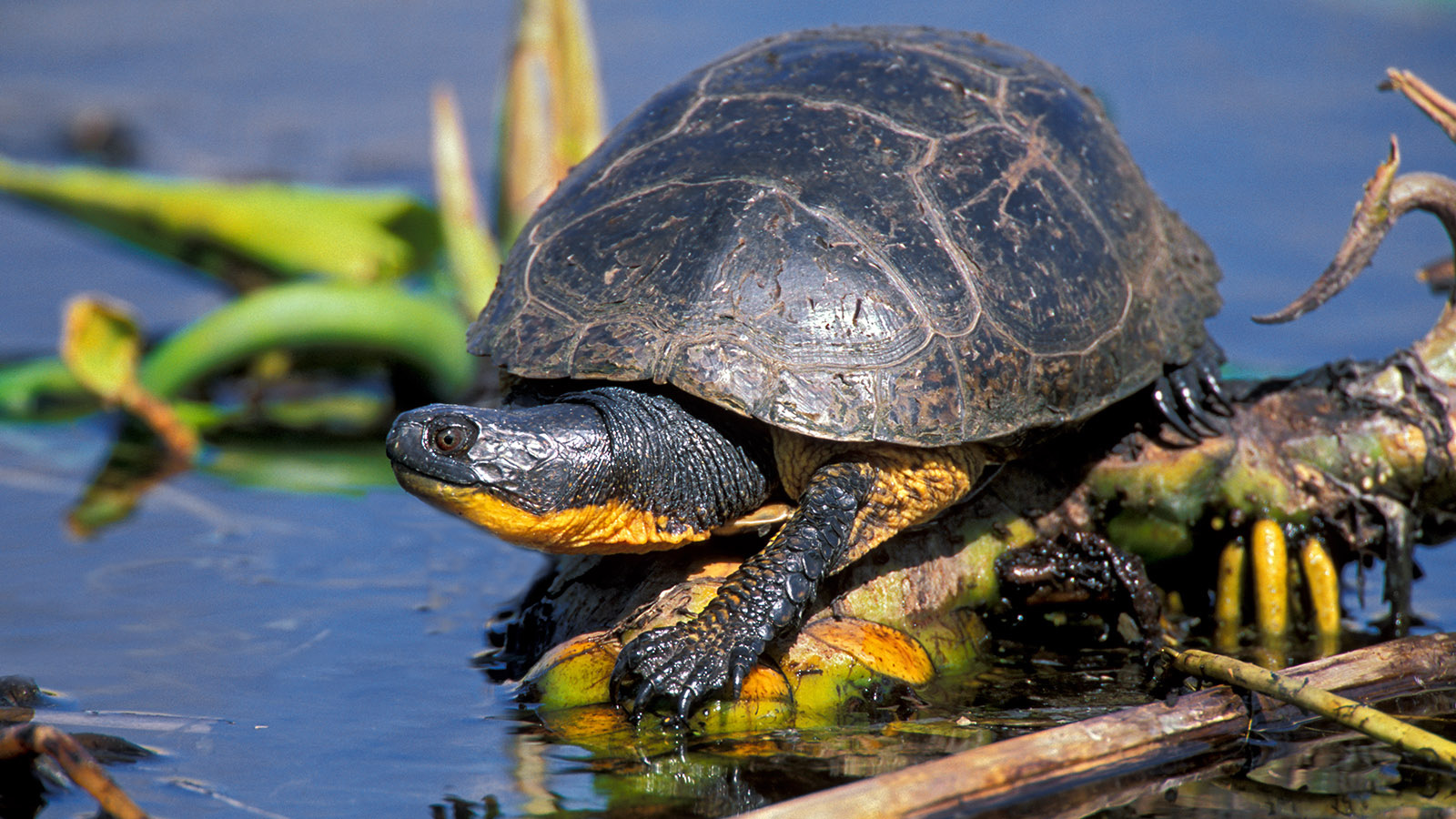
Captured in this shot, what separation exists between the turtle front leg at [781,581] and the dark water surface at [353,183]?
13.0 inches

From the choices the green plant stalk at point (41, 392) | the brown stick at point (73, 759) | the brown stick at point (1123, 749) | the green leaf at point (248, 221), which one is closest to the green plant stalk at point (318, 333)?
the green plant stalk at point (41, 392)

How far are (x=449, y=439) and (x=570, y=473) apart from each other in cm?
31

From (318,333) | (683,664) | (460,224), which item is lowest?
(683,664)

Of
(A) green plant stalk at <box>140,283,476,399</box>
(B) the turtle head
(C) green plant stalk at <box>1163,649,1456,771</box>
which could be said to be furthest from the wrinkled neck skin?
(A) green plant stalk at <box>140,283,476,399</box>

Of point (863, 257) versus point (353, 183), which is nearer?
point (863, 257)

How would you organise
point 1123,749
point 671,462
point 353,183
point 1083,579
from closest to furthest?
1. point 1123,749
2. point 671,462
3. point 1083,579
4. point 353,183

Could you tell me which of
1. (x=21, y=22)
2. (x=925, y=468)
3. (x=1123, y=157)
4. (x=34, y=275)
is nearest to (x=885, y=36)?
(x=1123, y=157)

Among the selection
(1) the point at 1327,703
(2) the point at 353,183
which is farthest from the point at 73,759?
(2) the point at 353,183

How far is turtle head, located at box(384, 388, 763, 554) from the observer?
3.18 m

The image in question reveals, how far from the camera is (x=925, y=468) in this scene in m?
3.58

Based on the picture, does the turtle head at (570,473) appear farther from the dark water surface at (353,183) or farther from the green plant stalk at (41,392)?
the green plant stalk at (41,392)

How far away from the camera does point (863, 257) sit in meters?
3.57

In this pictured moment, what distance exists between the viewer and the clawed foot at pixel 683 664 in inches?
125

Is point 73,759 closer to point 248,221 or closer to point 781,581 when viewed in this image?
point 781,581
